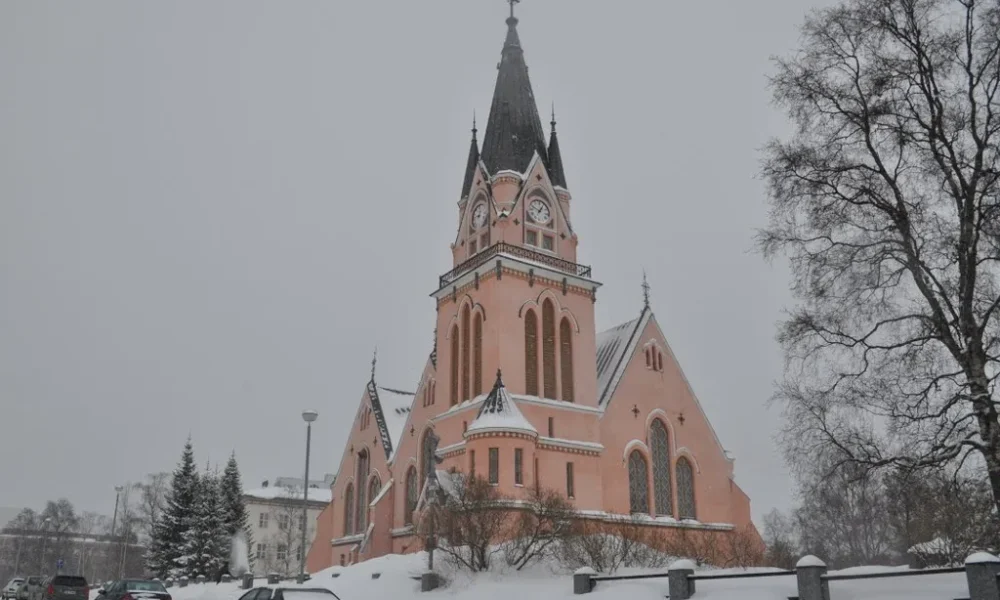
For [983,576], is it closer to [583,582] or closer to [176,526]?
[583,582]

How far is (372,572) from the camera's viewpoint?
1242 inches

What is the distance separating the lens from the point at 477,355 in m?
41.0

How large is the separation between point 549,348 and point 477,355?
137 inches

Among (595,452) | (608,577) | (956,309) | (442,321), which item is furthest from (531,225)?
(956,309)

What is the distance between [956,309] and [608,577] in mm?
10786

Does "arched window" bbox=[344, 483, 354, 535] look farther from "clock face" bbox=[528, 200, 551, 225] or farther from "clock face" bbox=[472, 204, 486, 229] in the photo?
"clock face" bbox=[528, 200, 551, 225]

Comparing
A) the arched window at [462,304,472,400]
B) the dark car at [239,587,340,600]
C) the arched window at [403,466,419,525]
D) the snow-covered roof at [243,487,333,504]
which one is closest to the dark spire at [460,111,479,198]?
the arched window at [462,304,472,400]

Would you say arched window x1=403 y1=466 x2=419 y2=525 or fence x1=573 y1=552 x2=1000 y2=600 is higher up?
arched window x1=403 y1=466 x2=419 y2=525

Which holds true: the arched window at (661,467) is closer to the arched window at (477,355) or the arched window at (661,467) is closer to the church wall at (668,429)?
the church wall at (668,429)

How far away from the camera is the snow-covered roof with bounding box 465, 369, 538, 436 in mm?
36062

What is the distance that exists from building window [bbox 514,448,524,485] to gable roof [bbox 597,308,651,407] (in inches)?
259

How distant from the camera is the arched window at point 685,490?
41.7 metres

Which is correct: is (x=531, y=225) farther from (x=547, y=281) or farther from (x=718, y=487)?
(x=718, y=487)

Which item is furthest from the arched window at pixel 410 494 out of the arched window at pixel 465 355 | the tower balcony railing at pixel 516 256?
the tower balcony railing at pixel 516 256
